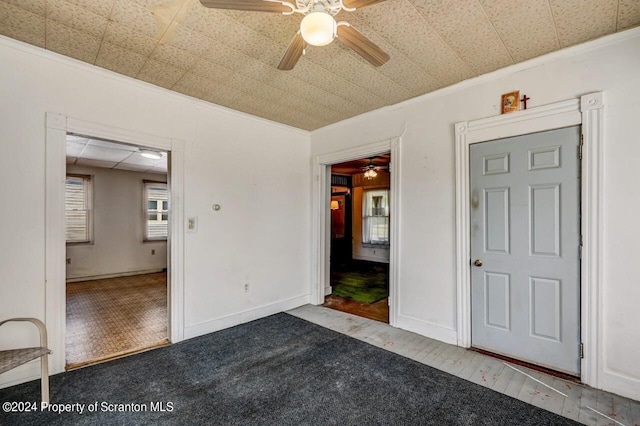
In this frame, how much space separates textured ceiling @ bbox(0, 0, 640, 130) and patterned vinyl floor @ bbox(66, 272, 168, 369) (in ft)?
8.90

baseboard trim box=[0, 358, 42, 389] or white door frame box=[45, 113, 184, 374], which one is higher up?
white door frame box=[45, 113, 184, 374]

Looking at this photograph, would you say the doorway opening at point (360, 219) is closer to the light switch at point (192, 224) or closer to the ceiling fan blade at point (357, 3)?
the light switch at point (192, 224)

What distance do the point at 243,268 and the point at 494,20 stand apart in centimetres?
345

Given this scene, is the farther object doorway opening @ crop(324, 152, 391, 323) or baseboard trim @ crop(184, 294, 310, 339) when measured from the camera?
doorway opening @ crop(324, 152, 391, 323)

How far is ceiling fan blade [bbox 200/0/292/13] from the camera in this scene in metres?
1.43

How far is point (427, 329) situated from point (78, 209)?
23.6 feet

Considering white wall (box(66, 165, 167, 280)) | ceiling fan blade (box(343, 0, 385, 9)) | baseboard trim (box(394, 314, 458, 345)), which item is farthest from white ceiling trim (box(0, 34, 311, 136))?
white wall (box(66, 165, 167, 280))

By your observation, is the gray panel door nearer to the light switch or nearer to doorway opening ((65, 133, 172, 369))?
the light switch

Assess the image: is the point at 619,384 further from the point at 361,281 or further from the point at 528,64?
the point at 361,281

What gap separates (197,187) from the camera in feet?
10.8

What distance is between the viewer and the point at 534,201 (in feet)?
8.40

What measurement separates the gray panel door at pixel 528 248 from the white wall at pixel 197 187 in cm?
244

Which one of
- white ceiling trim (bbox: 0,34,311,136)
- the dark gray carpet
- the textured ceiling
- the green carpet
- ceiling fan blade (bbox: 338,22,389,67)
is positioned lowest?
the green carpet

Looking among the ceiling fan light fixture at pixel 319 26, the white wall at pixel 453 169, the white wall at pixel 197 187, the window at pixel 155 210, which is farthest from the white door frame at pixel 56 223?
the window at pixel 155 210
